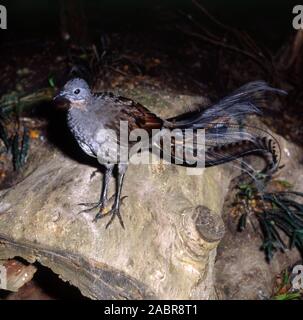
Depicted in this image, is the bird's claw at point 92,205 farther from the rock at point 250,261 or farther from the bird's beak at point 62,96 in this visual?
the rock at point 250,261

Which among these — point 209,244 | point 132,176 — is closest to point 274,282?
point 209,244

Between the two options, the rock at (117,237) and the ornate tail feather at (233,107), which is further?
the ornate tail feather at (233,107)

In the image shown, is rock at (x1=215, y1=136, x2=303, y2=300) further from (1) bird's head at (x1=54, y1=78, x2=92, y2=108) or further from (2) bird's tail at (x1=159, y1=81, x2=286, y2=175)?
(1) bird's head at (x1=54, y1=78, x2=92, y2=108)

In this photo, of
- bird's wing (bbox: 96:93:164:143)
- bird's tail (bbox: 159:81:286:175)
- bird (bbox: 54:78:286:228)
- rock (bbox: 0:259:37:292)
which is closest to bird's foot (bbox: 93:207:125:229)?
bird (bbox: 54:78:286:228)

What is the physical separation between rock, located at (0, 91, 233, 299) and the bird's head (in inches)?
25.1

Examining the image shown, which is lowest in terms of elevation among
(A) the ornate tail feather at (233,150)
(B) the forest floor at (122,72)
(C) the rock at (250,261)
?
(C) the rock at (250,261)

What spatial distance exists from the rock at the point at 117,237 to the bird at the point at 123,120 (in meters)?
0.14

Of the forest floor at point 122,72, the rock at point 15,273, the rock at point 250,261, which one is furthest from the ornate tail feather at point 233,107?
the rock at point 15,273

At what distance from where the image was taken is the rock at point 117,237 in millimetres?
2451

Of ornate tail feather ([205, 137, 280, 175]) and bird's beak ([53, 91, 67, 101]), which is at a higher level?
bird's beak ([53, 91, 67, 101])

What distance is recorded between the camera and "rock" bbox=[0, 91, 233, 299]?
8.04 ft

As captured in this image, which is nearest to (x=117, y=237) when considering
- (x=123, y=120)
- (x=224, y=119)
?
(x=123, y=120)

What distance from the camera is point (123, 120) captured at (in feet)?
8.67

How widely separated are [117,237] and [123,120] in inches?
30.7
